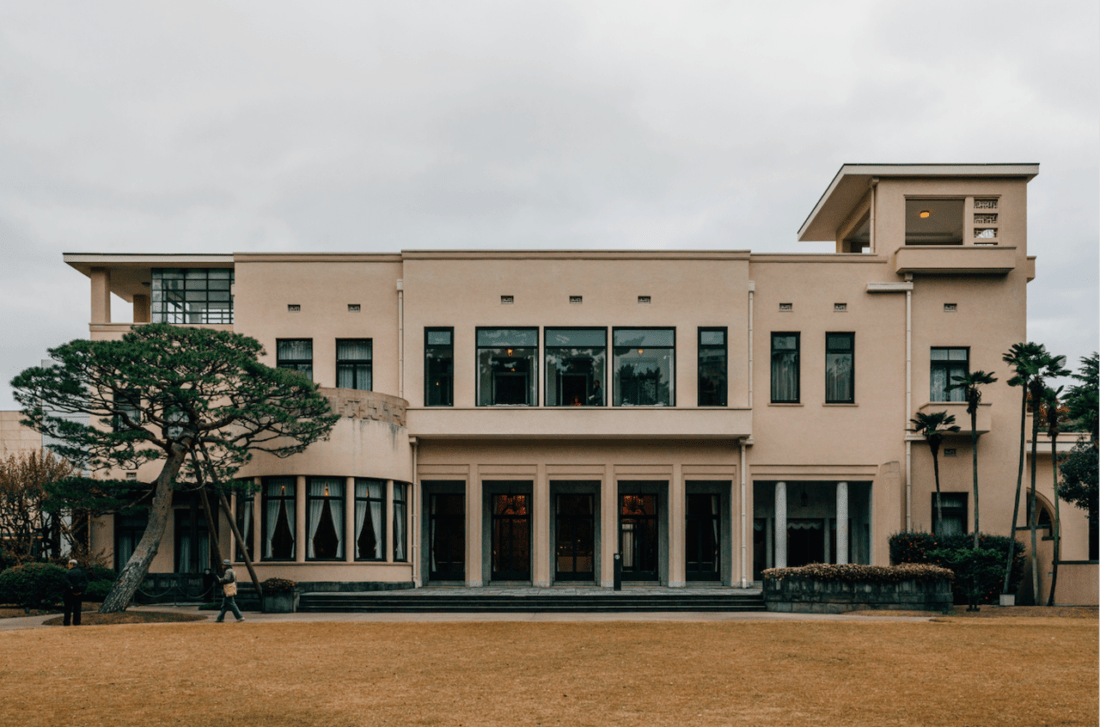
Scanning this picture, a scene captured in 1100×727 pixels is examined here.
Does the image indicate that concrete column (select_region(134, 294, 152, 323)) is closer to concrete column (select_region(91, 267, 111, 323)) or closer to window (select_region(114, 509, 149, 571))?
concrete column (select_region(91, 267, 111, 323))

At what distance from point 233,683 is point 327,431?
11.4 metres

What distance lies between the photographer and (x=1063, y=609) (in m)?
22.3

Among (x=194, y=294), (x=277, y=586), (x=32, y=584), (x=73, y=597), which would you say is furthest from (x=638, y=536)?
(x=32, y=584)

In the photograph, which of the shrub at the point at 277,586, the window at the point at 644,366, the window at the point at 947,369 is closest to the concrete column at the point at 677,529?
the window at the point at 644,366

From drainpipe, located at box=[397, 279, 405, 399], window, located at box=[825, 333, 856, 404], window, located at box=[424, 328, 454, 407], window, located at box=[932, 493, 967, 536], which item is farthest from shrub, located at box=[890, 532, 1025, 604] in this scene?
drainpipe, located at box=[397, 279, 405, 399]

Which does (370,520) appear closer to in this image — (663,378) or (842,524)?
(663,378)

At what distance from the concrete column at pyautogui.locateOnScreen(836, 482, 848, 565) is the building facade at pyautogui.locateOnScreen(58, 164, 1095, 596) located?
0.06m

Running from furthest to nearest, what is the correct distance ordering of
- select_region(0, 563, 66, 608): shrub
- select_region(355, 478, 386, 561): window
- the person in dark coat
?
select_region(355, 478, 386, 561): window < select_region(0, 563, 66, 608): shrub < the person in dark coat

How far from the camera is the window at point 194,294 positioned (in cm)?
2844

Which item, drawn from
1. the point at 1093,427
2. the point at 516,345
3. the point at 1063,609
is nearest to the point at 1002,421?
the point at 1093,427

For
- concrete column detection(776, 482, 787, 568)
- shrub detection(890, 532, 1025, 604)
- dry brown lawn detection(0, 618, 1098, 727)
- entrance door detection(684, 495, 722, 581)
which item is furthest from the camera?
entrance door detection(684, 495, 722, 581)

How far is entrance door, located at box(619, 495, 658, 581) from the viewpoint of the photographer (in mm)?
27328

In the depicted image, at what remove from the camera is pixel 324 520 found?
79.0ft

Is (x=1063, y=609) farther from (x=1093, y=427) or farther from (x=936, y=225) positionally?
(x=936, y=225)
